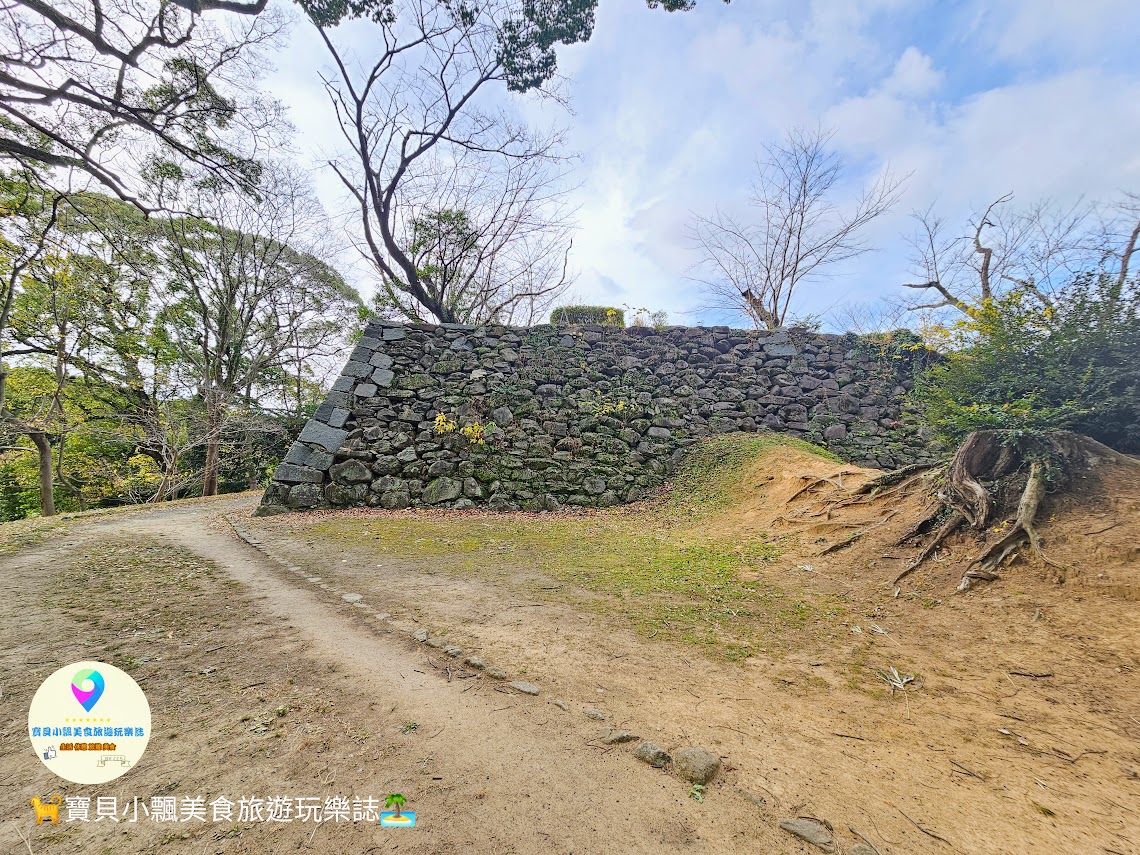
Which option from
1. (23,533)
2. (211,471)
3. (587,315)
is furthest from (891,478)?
(211,471)


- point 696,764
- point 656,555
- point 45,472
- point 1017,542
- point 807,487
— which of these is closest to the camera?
point 696,764

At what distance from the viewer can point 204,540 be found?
17.7 feet

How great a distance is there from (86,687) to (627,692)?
254 cm

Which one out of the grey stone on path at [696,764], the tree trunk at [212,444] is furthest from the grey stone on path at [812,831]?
the tree trunk at [212,444]

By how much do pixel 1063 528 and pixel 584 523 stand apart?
5.23 m

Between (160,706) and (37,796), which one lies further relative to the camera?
(160,706)

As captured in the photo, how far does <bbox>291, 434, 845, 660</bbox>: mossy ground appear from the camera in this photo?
116 inches

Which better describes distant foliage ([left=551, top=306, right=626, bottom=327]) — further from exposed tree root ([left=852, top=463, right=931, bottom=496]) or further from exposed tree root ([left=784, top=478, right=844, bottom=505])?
exposed tree root ([left=852, top=463, right=931, bottom=496])

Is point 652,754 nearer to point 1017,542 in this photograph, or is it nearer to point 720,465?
point 1017,542

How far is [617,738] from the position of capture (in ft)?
5.57

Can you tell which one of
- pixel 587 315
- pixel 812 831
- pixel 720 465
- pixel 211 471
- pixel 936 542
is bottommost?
pixel 812 831

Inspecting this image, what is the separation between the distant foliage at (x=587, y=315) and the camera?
10969 millimetres

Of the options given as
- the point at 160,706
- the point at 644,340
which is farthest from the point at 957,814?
the point at 644,340

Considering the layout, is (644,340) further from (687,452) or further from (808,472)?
(808,472)
